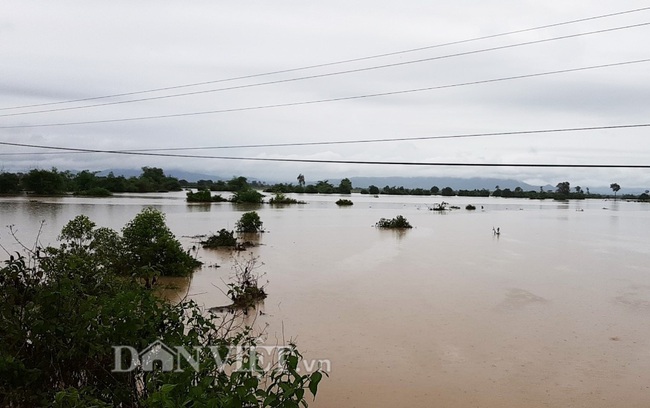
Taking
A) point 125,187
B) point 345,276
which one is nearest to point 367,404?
point 345,276

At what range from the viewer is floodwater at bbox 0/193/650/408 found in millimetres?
5219

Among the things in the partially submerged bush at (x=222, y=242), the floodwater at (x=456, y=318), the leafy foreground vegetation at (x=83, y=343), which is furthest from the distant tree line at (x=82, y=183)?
the leafy foreground vegetation at (x=83, y=343)

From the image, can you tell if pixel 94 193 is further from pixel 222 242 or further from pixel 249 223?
pixel 222 242

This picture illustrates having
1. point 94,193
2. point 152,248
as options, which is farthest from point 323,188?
point 152,248

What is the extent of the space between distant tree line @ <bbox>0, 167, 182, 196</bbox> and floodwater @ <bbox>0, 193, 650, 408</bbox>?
86.4 feet

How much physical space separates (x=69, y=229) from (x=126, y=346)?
7.63 metres

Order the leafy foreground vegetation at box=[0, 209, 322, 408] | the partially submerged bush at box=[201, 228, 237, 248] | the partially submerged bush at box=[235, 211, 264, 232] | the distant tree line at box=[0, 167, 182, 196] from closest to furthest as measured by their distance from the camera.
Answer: the leafy foreground vegetation at box=[0, 209, 322, 408] < the partially submerged bush at box=[201, 228, 237, 248] < the partially submerged bush at box=[235, 211, 264, 232] < the distant tree line at box=[0, 167, 182, 196]

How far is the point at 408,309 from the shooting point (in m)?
8.27

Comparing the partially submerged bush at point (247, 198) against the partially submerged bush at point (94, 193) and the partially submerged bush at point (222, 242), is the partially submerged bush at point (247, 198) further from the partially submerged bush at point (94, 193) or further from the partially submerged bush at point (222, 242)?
the partially submerged bush at point (222, 242)

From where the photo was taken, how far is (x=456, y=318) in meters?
7.82

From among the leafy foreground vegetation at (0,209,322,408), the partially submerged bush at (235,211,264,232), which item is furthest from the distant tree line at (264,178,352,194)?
the leafy foreground vegetation at (0,209,322,408)

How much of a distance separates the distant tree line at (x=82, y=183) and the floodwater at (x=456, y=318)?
26.3 metres

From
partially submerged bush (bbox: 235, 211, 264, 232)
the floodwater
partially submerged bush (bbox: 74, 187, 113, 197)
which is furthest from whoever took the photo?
partially submerged bush (bbox: 74, 187, 113, 197)

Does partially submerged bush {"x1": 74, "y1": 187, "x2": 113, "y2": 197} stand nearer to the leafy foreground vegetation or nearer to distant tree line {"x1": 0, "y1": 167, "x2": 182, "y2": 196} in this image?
distant tree line {"x1": 0, "y1": 167, "x2": 182, "y2": 196}
